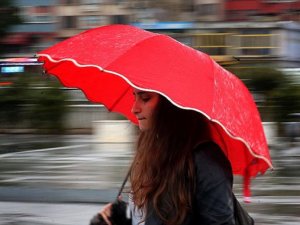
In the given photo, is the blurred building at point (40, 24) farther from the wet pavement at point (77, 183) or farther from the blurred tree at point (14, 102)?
the wet pavement at point (77, 183)

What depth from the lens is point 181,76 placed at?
2117mm

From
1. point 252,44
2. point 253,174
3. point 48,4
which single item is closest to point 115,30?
point 253,174

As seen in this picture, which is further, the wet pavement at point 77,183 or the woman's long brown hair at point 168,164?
the wet pavement at point 77,183

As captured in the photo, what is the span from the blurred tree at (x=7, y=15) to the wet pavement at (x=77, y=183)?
11.6 meters

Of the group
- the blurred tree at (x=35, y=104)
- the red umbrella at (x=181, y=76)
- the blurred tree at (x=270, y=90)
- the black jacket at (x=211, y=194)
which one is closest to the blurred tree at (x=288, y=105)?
the blurred tree at (x=270, y=90)

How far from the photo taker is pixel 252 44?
144 feet

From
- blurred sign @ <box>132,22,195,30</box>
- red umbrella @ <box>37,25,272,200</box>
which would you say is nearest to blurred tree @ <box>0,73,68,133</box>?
red umbrella @ <box>37,25,272,200</box>

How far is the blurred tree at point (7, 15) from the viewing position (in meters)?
24.8

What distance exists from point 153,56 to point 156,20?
3871 centimetres

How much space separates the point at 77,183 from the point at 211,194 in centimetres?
741

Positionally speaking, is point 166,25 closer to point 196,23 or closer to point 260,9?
point 196,23

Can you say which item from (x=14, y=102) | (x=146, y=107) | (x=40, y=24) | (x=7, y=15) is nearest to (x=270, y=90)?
(x=14, y=102)

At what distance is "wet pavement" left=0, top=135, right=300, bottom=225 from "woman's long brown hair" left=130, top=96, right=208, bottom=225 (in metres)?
4.69

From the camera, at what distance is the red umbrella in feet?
6.72
